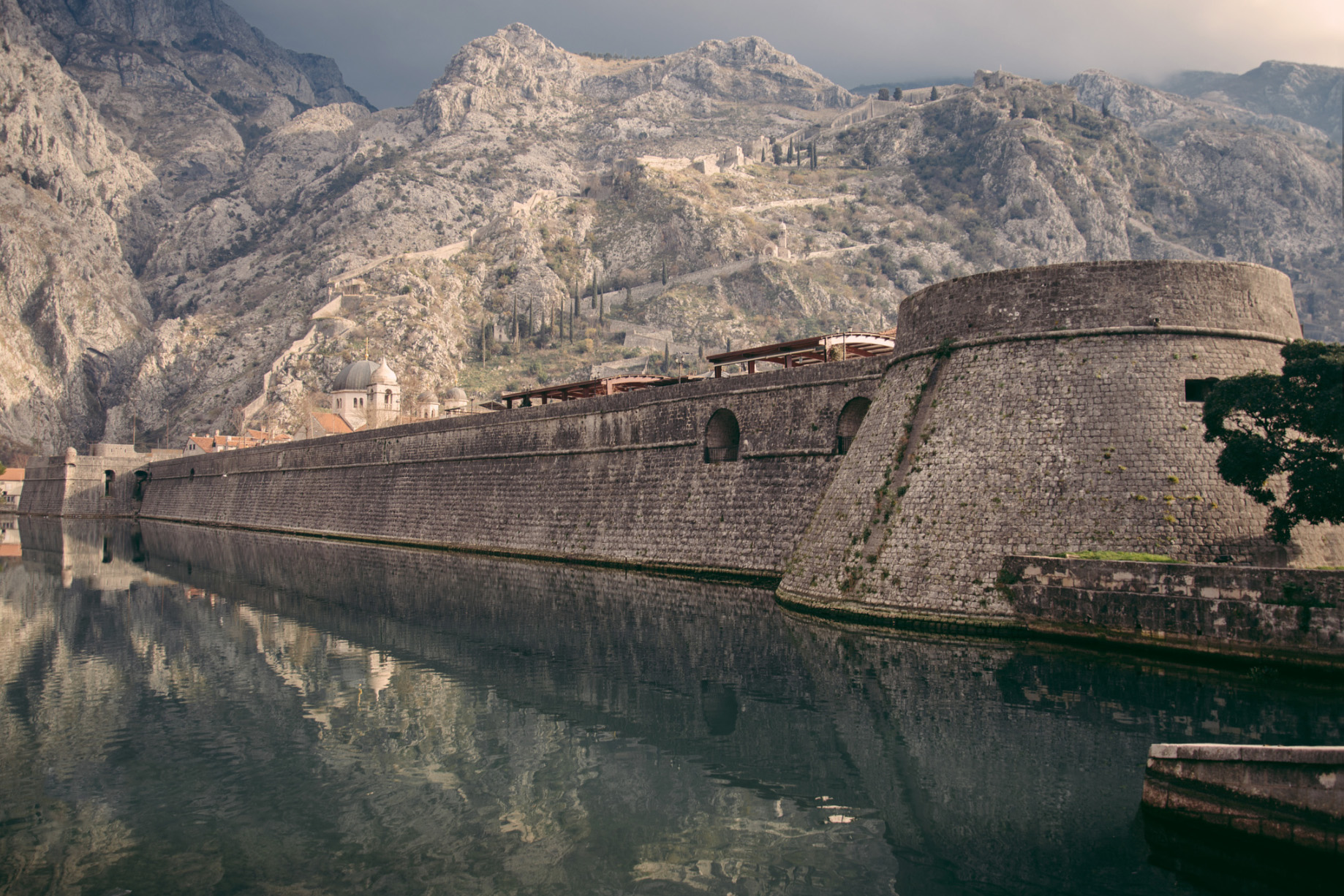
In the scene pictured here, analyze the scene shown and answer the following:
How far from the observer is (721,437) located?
28891 mm

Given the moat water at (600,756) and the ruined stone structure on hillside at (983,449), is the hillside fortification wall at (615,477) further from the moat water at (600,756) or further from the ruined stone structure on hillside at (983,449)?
the moat water at (600,756)

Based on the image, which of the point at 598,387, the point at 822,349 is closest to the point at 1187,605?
the point at 822,349

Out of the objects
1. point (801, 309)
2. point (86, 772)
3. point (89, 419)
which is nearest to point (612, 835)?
point (86, 772)

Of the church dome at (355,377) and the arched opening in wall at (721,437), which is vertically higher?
the church dome at (355,377)

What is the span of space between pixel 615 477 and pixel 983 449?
15.7 m

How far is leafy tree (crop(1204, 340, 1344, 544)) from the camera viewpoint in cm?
1577

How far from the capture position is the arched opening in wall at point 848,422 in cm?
2462

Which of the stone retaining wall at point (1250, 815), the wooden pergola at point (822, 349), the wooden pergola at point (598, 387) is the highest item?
the wooden pergola at point (822, 349)

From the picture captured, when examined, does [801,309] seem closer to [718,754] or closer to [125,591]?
[125,591]

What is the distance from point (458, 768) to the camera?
11.5m

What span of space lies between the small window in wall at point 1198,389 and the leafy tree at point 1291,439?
77 cm

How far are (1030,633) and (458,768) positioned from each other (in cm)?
1021

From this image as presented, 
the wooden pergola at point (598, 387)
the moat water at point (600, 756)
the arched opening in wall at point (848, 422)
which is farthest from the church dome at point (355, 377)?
the arched opening in wall at point (848, 422)

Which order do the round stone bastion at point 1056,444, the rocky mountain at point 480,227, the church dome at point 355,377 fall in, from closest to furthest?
the round stone bastion at point 1056,444
the church dome at point 355,377
the rocky mountain at point 480,227
